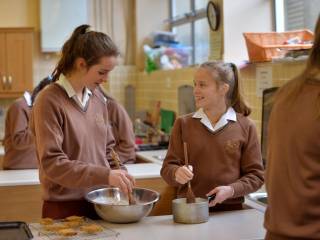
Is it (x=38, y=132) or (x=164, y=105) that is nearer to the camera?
(x=38, y=132)

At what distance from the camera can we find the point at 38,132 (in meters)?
2.04

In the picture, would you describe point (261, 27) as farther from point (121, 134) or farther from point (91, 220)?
point (91, 220)

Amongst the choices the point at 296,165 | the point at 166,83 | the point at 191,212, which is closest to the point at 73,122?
the point at 191,212

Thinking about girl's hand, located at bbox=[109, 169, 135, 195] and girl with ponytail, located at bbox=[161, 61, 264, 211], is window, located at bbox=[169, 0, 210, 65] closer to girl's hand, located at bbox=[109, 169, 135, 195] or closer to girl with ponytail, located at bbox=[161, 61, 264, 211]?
girl with ponytail, located at bbox=[161, 61, 264, 211]

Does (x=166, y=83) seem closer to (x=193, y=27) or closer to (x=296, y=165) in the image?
(x=193, y=27)

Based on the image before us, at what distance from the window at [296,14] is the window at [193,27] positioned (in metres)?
0.93

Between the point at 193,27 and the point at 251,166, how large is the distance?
271 cm

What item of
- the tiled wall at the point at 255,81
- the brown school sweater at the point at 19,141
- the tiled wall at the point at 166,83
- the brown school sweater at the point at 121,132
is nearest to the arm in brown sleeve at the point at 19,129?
the brown school sweater at the point at 19,141

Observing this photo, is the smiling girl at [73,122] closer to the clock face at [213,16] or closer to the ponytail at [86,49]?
the ponytail at [86,49]

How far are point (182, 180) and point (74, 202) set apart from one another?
429 mm

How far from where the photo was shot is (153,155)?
3.76m

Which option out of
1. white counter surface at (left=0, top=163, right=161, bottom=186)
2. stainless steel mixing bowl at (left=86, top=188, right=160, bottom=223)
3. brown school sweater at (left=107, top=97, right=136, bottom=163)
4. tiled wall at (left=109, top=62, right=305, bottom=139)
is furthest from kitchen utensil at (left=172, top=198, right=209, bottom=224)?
brown school sweater at (left=107, top=97, right=136, bottom=163)

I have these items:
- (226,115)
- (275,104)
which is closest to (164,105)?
(226,115)

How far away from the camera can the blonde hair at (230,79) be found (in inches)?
91.8
